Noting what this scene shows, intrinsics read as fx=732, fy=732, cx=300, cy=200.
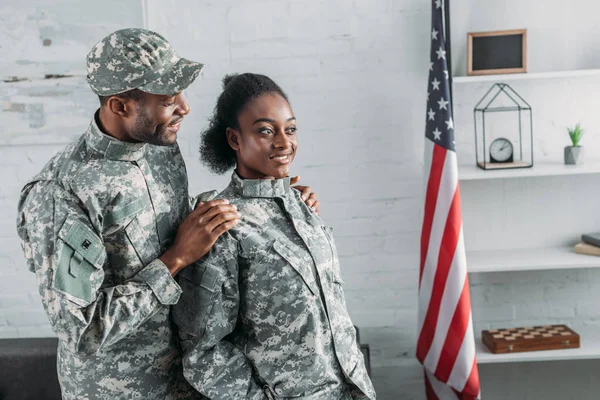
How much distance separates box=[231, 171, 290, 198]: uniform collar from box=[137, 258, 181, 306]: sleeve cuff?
0.92 ft

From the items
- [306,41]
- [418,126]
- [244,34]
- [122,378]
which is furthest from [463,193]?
[122,378]

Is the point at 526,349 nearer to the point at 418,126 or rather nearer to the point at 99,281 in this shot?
the point at 418,126

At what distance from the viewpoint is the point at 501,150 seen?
9.70 feet

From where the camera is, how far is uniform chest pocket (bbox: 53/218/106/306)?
58.1 inches

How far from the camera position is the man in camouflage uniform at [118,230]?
1.50 m

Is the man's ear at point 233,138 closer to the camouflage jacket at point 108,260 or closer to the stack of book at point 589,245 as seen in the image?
the camouflage jacket at point 108,260

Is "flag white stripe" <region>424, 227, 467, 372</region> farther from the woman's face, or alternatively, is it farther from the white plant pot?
the woman's face

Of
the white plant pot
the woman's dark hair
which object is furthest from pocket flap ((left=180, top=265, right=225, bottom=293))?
the white plant pot

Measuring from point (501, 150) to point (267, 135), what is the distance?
1.53 meters

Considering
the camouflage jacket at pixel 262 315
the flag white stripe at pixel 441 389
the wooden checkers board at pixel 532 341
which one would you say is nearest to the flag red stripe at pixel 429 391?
the flag white stripe at pixel 441 389

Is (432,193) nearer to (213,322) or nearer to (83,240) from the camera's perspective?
(213,322)

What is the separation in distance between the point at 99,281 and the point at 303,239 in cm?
48

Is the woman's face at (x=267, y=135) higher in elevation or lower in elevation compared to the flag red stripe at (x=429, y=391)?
higher

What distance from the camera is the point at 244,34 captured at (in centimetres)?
295
